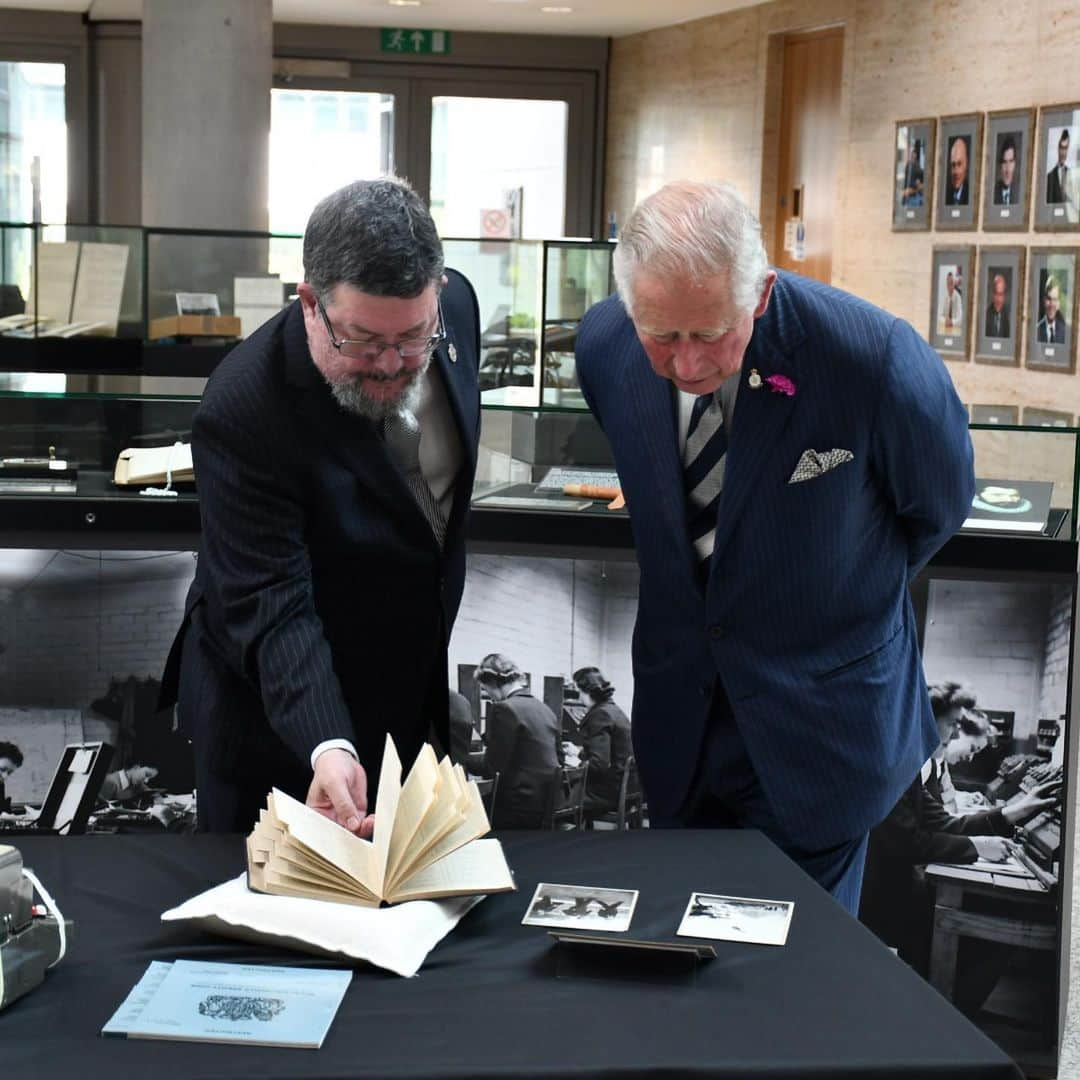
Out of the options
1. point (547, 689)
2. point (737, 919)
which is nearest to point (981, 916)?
point (547, 689)

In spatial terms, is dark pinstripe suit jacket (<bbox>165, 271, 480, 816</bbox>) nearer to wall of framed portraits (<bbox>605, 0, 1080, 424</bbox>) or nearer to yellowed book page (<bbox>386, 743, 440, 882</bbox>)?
yellowed book page (<bbox>386, 743, 440, 882</bbox>)

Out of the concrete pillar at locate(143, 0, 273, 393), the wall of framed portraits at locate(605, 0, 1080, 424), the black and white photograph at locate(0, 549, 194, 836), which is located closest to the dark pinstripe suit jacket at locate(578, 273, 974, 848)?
the black and white photograph at locate(0, 549, 194, 836)

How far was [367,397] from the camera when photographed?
2250 mm

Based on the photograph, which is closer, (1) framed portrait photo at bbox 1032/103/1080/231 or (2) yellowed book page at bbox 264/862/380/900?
(2) yellowed book page at bbox 264/862/380/900

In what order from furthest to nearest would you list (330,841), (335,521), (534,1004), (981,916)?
(981,916)
(335,521)
(330,841)
(534,1004)

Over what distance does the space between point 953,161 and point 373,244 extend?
9.43 metres

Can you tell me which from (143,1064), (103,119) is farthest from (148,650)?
(103,119)

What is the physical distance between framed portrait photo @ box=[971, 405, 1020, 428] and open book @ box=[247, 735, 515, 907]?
6.09 feet

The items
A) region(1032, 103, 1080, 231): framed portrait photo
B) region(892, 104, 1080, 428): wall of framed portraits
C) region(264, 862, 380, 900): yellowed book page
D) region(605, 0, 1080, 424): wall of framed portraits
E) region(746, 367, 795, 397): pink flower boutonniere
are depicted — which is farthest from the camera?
region(605, 0, 1080, 424): wall of framed portraits

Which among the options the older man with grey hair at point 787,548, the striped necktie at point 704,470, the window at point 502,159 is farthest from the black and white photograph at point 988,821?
the window at point 502,159

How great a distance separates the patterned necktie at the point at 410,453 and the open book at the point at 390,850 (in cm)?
53

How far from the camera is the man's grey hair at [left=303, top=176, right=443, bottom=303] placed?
207 cm

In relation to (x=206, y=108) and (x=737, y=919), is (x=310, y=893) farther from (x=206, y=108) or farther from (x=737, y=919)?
(x=206, y=108)

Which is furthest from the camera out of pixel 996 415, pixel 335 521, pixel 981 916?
pixel 996 415
